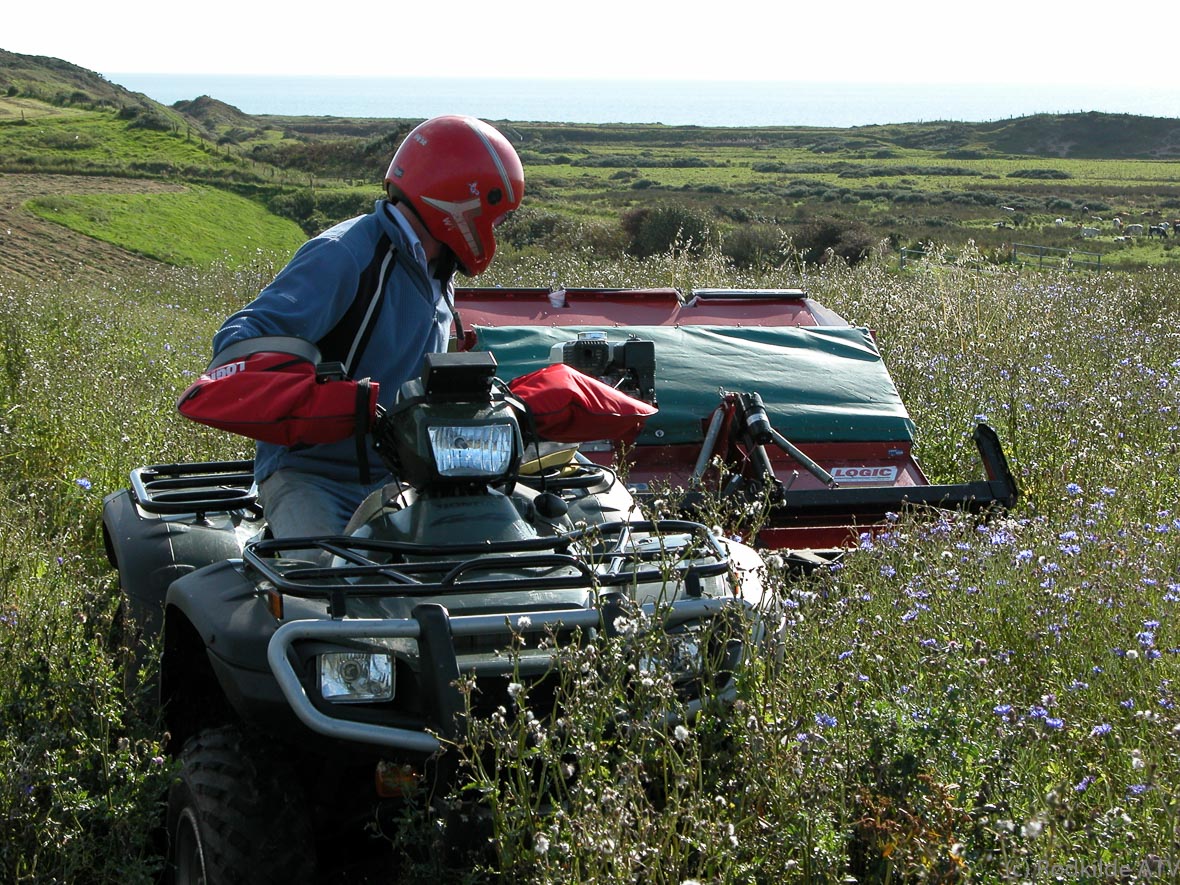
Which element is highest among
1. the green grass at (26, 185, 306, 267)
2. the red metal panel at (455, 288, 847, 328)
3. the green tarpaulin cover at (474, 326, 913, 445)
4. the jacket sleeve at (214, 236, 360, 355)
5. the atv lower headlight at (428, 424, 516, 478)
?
the jacket sleeve at (214, 236, 360, 355)

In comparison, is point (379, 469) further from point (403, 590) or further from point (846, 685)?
point (846, 685)

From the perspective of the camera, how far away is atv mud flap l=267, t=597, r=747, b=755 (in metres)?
2.97

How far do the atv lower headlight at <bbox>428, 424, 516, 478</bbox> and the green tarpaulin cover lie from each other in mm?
3580

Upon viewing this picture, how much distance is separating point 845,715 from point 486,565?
3.47 ft

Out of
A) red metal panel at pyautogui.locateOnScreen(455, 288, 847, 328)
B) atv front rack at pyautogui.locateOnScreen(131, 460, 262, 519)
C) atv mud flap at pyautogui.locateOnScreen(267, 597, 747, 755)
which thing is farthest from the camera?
red metal panel at pyautogui.locateOnScreen(455, 288, 847, 328)

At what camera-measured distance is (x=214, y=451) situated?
7.06 m

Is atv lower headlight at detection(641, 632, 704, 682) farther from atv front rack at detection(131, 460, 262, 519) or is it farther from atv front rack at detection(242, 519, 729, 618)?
atv front rack at detection(131, 460, 262, 519)

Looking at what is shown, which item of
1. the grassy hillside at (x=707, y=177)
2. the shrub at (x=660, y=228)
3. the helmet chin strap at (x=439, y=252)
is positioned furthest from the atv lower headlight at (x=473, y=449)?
the shrub at (x=660, y=228)

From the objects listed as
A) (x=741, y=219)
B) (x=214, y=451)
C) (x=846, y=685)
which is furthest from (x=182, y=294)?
(x=741, y=219)

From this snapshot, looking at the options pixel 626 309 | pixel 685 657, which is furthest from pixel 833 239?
pixel 685 657

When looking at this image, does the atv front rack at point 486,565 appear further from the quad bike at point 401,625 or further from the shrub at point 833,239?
the shrub at point 833,239

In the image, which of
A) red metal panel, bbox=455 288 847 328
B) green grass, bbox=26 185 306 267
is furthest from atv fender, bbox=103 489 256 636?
green grass, bbox=26 185 306 267

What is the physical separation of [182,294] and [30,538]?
40.7 ft

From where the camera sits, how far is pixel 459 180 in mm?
4586
